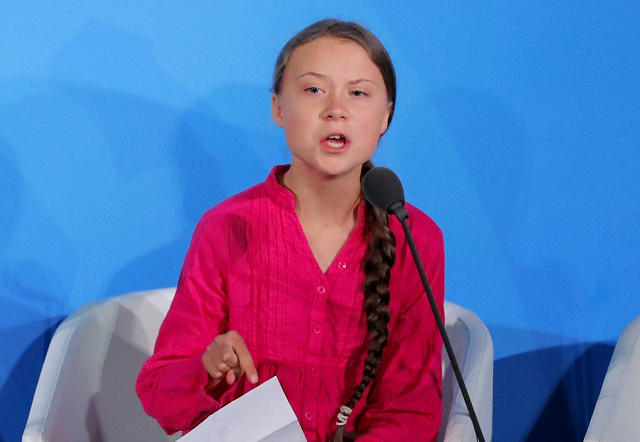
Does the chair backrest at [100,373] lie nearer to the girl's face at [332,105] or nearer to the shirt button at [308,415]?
the shirt button at [308,415]

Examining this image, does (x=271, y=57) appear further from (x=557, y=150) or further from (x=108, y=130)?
(x=557, y=150)

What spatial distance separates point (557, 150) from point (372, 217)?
62 centimetres

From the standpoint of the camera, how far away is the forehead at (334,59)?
127 cm

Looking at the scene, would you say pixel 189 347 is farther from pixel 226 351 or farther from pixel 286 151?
pixel 286 151

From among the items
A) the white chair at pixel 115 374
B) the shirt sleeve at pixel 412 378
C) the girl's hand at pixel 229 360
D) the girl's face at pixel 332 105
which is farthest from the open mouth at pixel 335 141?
the white chair at pixel 115 374

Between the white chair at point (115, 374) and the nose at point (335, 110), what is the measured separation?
0.47 m

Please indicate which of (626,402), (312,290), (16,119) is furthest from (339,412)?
(16,119)

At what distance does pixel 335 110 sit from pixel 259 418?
1.43 ft

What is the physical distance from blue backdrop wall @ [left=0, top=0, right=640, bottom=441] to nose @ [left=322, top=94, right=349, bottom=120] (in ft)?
1.71

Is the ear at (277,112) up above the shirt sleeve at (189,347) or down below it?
above

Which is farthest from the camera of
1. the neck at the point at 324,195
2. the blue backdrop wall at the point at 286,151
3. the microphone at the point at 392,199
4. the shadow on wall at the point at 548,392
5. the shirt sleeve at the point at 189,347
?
the shadow on wall at the point at 548,392

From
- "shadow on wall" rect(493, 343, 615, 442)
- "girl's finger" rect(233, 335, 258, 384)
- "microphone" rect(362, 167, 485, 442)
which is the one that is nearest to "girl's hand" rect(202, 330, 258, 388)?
"girl's finger" rect(233, 335, 258, 384)

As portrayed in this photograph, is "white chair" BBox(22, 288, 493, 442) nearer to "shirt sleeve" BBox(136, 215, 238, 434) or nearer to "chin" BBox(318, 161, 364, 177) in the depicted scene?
"shirt sleeve" BBox(136, 215, 238, 434)

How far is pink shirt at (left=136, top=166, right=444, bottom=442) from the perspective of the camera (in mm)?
1312
